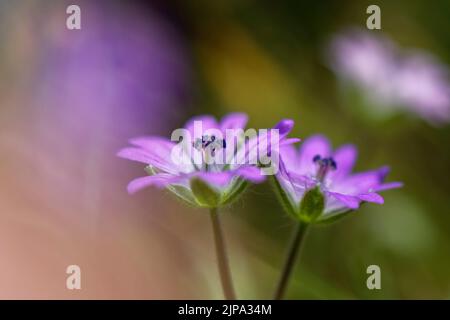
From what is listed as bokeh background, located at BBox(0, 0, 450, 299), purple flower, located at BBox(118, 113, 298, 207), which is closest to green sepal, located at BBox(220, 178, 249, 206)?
purple flower, located at BBox(118, 113, 298, 207)

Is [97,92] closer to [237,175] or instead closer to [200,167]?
[200,167]

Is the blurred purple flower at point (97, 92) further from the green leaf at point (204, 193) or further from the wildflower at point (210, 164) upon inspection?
the green leaf at point (204, 193)

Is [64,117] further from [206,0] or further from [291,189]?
[291,189]

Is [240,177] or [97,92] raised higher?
[97,92]

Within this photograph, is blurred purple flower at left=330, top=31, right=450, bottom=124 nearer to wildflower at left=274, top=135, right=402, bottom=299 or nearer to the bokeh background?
the bokeh background

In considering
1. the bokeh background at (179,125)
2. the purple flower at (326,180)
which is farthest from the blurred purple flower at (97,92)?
the purple flower at (326,180)

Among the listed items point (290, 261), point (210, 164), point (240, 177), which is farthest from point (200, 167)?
point (290, 261)

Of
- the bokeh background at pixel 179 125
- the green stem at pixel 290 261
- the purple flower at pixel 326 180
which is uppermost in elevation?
the bokeh background at pixel 179 125
